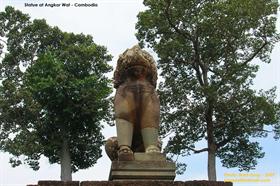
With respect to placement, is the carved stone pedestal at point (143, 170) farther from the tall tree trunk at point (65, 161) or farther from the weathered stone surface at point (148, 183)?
the tall tree trunk at point (65, 161)

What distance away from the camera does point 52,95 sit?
96.0 feet

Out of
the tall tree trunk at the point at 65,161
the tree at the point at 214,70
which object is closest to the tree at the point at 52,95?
the tall tree trunk at the point at 65,161

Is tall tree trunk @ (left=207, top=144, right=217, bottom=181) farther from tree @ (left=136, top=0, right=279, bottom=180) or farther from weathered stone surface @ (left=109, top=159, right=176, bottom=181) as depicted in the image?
weathered stone surface @ (left=109, top=159, right=176, bottom=181)

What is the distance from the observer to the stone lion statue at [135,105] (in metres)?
6.86

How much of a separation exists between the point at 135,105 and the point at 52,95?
2281cm

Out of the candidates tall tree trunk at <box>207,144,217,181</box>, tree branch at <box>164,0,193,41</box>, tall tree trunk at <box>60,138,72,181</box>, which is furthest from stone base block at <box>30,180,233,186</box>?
tall tree trunk at <box>60,138,72,181</box>

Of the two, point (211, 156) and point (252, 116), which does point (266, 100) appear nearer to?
point (252, 116)

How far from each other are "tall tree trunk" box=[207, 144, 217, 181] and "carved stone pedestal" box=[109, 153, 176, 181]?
16.7m

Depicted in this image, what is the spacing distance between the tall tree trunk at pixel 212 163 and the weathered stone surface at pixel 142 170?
16.7m

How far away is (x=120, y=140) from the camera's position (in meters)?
6.80

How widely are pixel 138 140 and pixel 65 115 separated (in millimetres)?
22725

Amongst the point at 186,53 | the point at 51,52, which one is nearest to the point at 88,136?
the point at 51,52

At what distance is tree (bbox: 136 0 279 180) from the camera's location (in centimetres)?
2412

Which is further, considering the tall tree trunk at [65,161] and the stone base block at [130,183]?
the tall tree trunk at [65,161]
